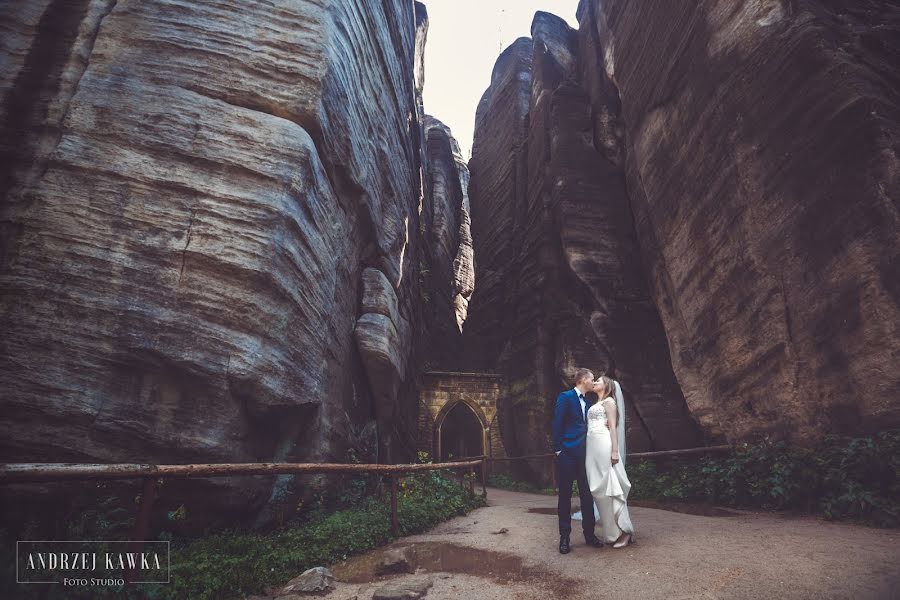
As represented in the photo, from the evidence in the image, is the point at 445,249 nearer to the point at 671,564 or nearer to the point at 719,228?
the point at 719,228

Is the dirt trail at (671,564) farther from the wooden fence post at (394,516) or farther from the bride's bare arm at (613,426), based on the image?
the bride's bare arm at (613,426)

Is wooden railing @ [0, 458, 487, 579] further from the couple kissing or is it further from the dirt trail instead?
the couple kissing

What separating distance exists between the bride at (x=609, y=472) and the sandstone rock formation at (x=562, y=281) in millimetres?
7195

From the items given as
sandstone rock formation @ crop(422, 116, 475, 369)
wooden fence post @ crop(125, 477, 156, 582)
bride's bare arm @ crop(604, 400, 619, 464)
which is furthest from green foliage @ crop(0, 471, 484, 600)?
sandstone rock formation @ crop(422, 116, 475, 369)

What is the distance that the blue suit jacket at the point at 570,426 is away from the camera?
14.4ft

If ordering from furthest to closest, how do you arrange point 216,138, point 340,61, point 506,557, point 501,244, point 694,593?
point 501,244
point 340,61
point 216,138
point 506,557
point 694,593

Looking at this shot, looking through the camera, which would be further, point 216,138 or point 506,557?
point 216,138

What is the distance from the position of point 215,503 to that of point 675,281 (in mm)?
9878

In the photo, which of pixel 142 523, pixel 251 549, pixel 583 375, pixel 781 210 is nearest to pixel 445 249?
pixel 781 210

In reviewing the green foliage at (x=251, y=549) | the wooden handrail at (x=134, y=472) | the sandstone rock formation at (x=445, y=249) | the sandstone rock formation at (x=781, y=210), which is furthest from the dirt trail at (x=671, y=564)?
the sandstone rock formation at (x=445, y=249)

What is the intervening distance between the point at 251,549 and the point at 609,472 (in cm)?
357

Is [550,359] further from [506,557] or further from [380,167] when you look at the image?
[506,557]

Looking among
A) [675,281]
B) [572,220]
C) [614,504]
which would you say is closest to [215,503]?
[614,504]

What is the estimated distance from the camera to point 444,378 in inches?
716
